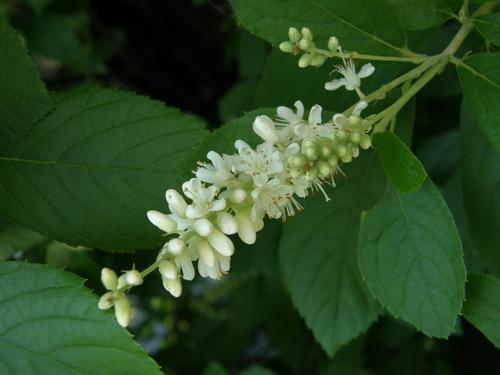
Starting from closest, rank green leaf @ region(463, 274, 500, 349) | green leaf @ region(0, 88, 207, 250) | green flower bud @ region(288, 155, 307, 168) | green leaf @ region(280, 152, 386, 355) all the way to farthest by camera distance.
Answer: green flower bud @ region(288, 155, 307, 168)
green leaf @ region(463, 274, 500, 349)
green leaf @ region(0, 88, 207, 250)
green leaf @ region(280, 152, 386, 355)

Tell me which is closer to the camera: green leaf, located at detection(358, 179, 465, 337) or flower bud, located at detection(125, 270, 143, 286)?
flower bud, located at detection(125, 270, 143, 286)

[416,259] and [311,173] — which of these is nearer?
[311,173]

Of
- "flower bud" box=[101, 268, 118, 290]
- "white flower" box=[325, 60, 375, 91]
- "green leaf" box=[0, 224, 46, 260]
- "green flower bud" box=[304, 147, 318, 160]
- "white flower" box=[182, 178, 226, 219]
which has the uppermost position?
"white flower" box=[325, 60, 375, 91]

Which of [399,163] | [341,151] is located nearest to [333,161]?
[341,151]

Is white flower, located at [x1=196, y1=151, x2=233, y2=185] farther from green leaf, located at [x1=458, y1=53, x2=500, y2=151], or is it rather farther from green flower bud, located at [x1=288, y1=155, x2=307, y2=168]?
green leaf, located at [x1=458, y1=53, x2=500, y2=151]

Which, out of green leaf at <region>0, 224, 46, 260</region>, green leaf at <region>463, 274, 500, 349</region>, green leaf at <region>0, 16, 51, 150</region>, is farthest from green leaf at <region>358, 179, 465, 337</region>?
green leaf at <region>0, 224, 46, 260</region>

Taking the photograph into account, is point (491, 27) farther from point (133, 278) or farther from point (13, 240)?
point (13, 240)

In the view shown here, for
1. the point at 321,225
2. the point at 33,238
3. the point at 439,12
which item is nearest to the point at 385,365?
the point at 321,225
